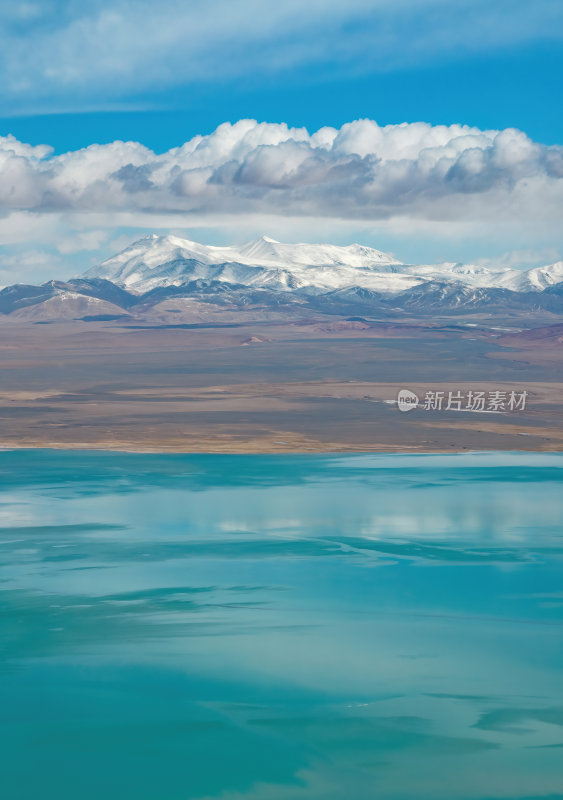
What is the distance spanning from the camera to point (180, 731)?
2461cm

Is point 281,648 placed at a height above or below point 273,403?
below

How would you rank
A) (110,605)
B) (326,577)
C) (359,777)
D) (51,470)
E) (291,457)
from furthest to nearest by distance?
(291,457)
(51,470)
(326,577)
(110,605)
(359,777)

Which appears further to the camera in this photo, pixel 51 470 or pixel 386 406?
pixel 386 406

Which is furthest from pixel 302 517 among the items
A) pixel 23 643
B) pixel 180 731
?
pixel 180 731

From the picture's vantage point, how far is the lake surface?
22734 mm

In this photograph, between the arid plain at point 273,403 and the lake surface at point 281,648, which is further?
the arid plain at point 273,403

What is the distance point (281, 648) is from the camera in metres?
29.5

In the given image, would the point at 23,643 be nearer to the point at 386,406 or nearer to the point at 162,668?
the point at 162,668

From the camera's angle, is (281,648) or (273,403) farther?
(273,403)

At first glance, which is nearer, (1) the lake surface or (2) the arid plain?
(1) the lake surface

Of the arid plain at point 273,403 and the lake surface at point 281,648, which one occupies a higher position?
the arid plain at point 273,403

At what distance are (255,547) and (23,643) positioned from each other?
13910mm

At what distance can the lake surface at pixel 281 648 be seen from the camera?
74.6ft

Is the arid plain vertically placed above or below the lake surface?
above
